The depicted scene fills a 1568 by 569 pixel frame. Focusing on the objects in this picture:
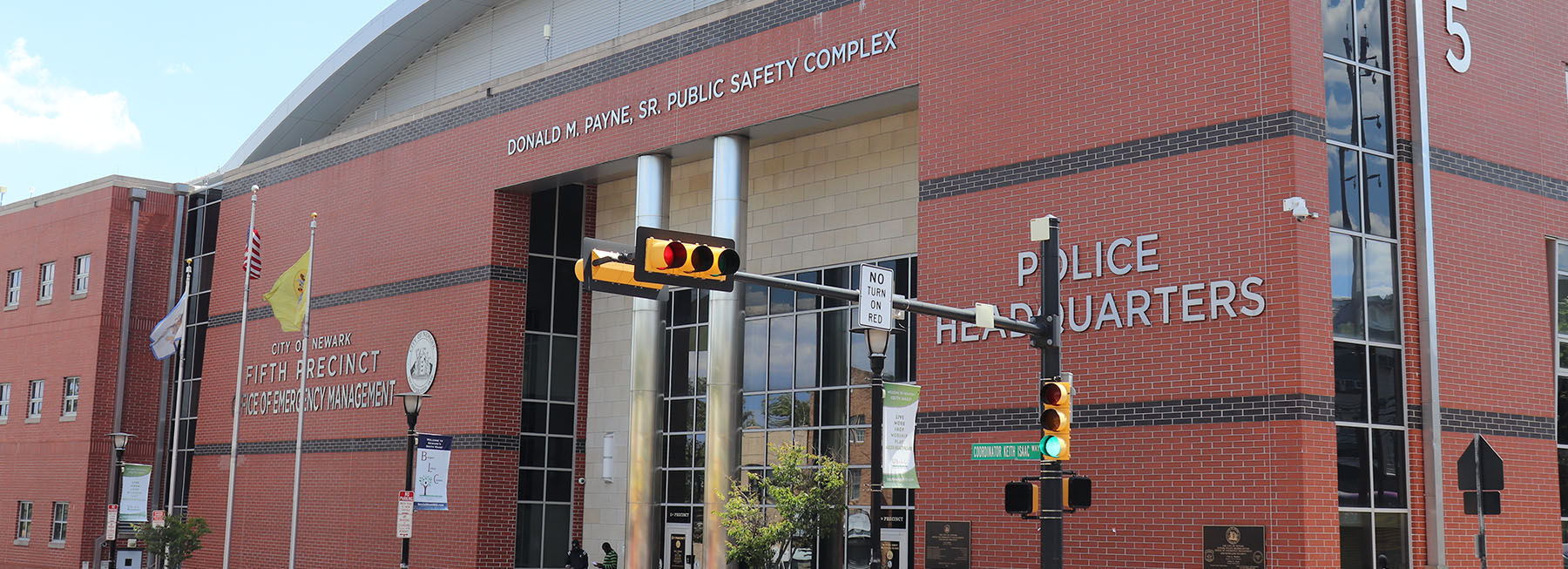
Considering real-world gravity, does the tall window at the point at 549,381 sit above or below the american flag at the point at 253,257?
below

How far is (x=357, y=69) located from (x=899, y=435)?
36316 mm

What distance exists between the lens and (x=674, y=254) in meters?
13.3

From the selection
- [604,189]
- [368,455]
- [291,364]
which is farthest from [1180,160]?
[291,364]

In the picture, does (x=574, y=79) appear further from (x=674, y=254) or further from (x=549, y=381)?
(x=674, y=254)

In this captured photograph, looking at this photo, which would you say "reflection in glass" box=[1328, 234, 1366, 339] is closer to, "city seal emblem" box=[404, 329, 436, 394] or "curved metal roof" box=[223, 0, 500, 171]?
"city seal emblem" box=[404, 329, 436, 394]

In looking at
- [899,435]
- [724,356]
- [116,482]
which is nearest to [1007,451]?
[899,435]

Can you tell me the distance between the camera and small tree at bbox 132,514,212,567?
127 feet


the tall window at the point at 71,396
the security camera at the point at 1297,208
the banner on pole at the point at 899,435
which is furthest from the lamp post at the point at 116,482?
the security camera at the point at 1297,208

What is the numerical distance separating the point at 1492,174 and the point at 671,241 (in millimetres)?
15027

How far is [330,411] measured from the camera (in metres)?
38.5

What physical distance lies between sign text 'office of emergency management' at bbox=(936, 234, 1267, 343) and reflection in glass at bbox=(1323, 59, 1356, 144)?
294 cm

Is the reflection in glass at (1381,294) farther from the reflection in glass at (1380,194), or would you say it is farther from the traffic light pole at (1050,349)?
the traffic light pole at (1050,349)

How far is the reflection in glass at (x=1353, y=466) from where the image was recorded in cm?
1991

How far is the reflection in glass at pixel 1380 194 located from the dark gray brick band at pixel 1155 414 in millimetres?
3174
